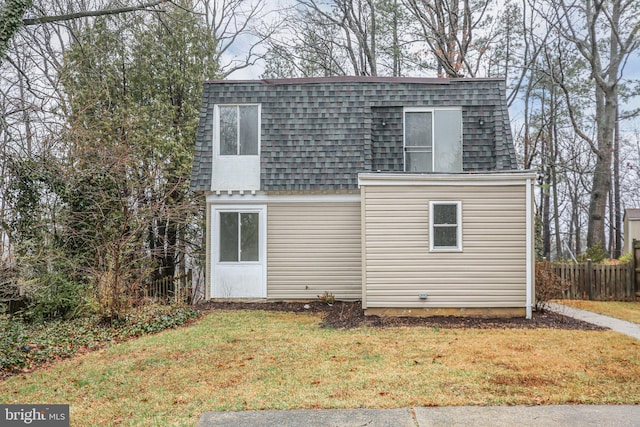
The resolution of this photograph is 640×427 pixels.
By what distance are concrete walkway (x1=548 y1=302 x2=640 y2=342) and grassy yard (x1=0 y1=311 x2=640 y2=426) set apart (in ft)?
2.00

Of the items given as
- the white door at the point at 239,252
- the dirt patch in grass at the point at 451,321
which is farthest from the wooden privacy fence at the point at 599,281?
the white door at the point at 239,252

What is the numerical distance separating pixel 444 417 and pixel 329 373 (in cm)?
183

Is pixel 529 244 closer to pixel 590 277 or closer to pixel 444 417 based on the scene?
pixel 590 277

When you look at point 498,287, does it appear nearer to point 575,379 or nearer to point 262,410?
point 575,379

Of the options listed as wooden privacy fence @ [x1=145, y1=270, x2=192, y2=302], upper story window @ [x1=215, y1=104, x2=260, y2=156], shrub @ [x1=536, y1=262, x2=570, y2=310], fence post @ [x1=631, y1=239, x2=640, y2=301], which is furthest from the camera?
fence post @ [x1=631, y1=239, x2=640, y2=301]

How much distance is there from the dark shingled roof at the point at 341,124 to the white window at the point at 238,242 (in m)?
1.15

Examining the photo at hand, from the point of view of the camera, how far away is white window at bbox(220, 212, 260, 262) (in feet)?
40.7

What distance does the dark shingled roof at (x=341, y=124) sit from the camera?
40.2 ft

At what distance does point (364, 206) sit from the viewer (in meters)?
9.84

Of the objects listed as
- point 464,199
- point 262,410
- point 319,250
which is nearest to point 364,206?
point 464,199

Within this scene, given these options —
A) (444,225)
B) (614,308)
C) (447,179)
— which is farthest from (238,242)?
(614,308)

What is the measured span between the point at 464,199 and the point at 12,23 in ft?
29.6

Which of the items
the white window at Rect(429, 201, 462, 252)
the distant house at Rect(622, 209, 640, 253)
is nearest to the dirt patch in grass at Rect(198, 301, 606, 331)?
the white window at Rect(429, 201, 462, 252)

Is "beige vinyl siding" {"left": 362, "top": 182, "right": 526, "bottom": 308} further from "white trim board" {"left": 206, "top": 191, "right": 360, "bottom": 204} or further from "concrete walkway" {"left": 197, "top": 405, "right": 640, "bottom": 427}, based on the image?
"concrete walkway" {"left": 197, "top": 405, "right": 640, "bottom": 427}
